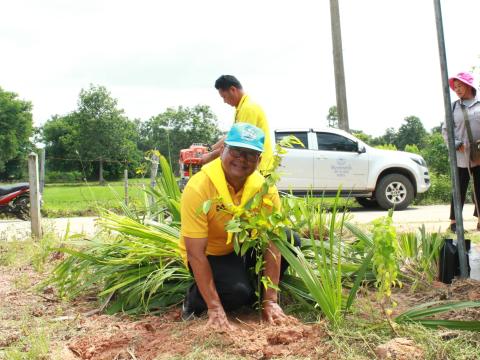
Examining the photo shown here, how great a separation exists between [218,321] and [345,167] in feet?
27.0

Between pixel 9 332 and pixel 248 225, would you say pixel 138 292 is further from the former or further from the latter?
pixel 248 225

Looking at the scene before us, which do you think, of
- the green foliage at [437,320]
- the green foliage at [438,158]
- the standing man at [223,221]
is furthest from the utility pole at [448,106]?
the green foliage at [438,158]

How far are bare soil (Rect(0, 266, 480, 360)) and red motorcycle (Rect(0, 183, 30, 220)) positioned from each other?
6199 millimetres

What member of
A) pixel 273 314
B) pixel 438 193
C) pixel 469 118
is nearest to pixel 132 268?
pixel 273 314

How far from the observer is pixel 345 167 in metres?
10.5

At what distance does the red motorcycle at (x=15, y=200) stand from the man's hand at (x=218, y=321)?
7.51 meters

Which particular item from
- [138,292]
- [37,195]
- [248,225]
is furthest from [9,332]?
[37,195]

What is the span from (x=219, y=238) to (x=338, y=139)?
8.07 m

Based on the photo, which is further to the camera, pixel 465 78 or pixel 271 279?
pixel 465 78

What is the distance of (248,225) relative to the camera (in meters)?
2.55

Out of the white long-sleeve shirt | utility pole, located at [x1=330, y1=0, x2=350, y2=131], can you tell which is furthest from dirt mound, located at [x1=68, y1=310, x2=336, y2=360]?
utility pole, located at [x1=330, y1=0, x2=350, y2=131]

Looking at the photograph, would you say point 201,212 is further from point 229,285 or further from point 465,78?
point 465,78

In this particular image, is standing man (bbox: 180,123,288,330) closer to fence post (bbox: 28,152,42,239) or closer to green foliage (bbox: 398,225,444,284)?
green foliage (bbox: 398,225,444,284)

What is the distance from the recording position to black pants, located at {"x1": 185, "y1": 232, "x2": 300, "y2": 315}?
2.94 meters
